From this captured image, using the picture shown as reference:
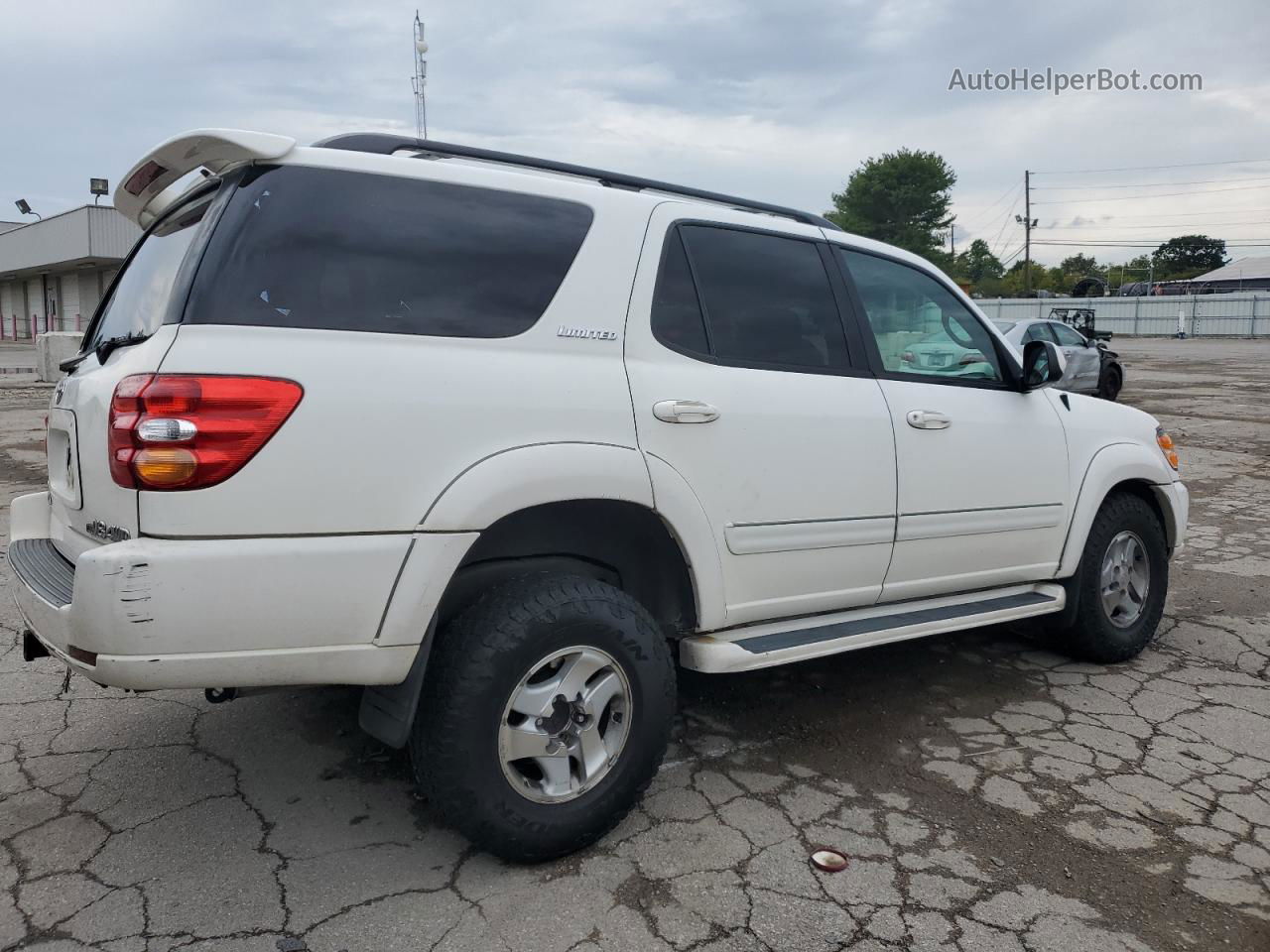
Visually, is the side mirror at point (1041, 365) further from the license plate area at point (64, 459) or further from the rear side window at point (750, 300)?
the license plate area at point (64, 459)

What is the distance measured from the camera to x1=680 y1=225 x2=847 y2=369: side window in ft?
10.6

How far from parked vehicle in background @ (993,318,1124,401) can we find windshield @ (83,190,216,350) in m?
14.8

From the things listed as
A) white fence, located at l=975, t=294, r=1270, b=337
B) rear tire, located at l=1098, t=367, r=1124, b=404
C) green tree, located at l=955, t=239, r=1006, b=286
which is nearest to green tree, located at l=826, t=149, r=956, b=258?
white fence, located at l=975, t=294, r=1270, b=337

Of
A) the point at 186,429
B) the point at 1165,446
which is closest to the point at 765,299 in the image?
the point at 186,429

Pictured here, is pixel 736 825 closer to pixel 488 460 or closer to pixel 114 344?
pixel 488 460

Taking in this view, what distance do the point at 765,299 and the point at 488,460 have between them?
4.23ft

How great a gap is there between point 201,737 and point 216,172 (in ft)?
6.47

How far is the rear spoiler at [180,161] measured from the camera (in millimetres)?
2496

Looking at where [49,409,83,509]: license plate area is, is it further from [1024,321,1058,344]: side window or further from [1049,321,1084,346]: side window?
[1049,321,1084,346]: side window

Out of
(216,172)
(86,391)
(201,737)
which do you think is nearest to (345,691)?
(201,737)

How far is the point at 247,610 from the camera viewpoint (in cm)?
229

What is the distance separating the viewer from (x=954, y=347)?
4004mm

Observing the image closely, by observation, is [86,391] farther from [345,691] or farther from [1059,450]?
[1059,450]

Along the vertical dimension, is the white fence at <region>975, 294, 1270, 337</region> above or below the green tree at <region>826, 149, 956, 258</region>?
below
